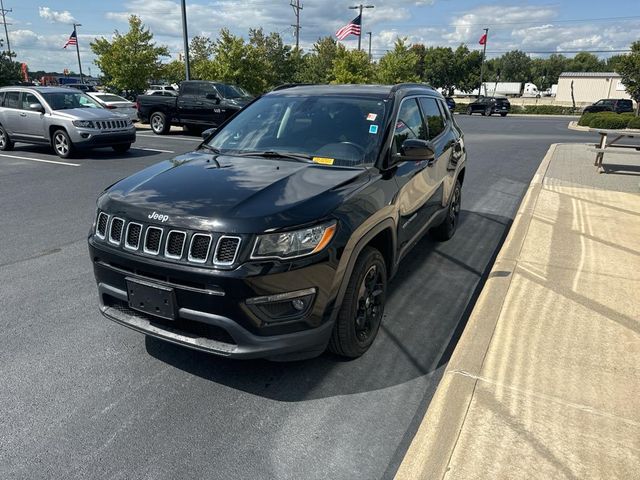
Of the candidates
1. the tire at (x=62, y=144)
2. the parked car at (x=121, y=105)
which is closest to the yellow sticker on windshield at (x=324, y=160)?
the tire at (x=62, y=144)

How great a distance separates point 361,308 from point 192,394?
3.92 ft

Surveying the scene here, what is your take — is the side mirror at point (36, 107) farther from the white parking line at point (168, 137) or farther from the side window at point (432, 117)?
the side window at point (432, 117)

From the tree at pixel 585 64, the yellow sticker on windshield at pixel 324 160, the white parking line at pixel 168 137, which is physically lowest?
the white parking line at pixel 168 137

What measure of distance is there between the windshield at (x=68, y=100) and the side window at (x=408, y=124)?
1059cm

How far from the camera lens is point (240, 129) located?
171 inches

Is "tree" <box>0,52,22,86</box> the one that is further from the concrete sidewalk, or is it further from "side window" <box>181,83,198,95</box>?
the concrete sidewalk

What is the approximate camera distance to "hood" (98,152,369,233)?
2658 mm

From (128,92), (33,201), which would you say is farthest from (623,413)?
(128,92)

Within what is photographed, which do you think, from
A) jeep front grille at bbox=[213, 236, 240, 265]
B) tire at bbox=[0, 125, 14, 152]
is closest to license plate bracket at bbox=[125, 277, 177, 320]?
jeep front grille at bbox=[213, 236, 240, 265]

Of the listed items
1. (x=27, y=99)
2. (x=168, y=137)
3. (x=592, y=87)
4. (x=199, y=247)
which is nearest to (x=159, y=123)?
(x=168, y=137)

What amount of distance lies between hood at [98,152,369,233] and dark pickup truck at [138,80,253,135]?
13.2m

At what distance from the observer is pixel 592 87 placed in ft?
226

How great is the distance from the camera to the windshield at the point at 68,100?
39.8 ft

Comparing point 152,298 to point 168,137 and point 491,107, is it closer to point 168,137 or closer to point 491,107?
point 168,137
